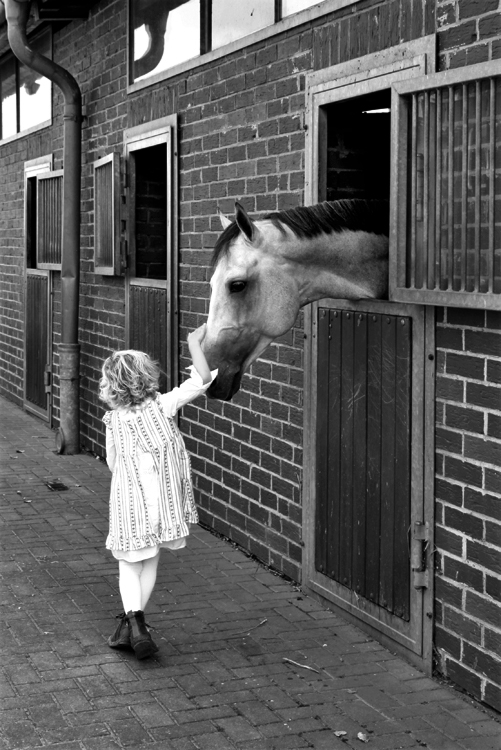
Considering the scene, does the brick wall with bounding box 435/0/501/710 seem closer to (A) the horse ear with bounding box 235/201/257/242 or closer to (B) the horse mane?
(B) the horse mane

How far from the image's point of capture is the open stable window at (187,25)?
22.2 feet

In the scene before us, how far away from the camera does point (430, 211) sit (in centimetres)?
481

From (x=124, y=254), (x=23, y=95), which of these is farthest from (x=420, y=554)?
(x=23, y=95)

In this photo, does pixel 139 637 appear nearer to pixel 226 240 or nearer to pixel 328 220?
pixel 226 240

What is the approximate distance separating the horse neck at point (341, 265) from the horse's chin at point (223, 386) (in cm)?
53

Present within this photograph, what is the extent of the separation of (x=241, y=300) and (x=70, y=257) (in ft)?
19.2

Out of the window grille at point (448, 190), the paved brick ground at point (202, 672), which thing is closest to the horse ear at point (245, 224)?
the window grille at point (448, 190)

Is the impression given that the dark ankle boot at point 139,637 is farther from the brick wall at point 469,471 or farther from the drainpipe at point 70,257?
Result: the drainpipe at point 70,257

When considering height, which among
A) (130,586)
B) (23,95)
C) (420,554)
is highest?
(23,95)

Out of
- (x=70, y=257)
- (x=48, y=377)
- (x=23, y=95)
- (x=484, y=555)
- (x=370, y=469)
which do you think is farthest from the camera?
(x=23, y=95)

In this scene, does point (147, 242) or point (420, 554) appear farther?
point (147, 242)

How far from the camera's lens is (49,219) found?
39.4 feet

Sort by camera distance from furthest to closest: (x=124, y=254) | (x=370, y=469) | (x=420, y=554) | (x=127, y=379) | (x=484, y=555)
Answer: (x=124, y=254), (x=370, y=469), (x=127, y=379), (x=420, y=554), (x=484, y=555)

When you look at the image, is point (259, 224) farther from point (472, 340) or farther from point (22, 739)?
point (22, 739)
